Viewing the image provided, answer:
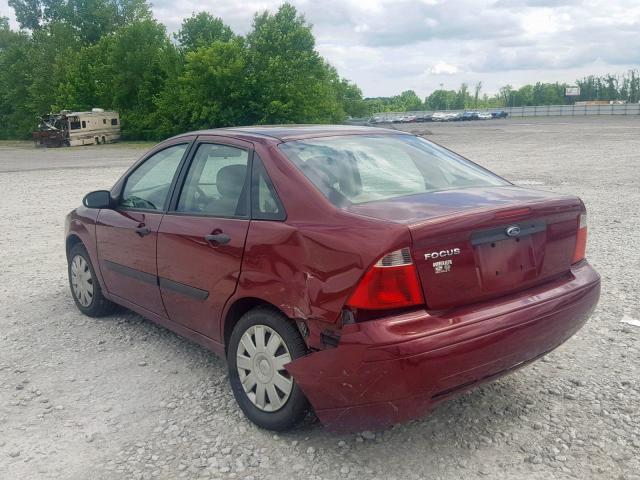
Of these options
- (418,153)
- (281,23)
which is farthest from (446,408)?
(281,23)

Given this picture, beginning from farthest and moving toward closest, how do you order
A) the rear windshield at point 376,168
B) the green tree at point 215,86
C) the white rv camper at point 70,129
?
1. the green tree at point 215,86
2. the white rv camper at point 70,129
3. the rear windshield at point 376,168

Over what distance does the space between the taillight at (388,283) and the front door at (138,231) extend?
Answer: 188 centimetres

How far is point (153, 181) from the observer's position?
182 inches

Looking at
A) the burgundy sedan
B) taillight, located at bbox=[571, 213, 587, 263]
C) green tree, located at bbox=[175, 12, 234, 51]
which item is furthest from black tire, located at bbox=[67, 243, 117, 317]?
green tree, located at bbox=[175, 12, 234, 51]

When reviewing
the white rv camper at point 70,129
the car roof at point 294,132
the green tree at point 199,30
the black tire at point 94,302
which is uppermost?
the green tree at point 199,30

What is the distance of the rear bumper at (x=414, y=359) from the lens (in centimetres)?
272

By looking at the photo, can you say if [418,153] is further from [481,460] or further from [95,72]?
[95,72]

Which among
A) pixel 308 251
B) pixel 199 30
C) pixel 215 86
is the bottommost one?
pixel 308 251

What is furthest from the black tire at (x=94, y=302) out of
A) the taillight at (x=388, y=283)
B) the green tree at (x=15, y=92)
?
the green tree at (x=15, y=92)

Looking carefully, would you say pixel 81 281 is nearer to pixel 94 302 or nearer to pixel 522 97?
pixel 94 302

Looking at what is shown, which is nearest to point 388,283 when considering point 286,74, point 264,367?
point 264,367

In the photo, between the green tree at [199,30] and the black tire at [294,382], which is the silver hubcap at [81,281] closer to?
the black tire at [294,382]

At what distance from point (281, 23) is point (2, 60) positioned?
1395 inches

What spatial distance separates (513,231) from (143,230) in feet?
8.08
